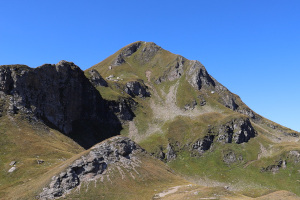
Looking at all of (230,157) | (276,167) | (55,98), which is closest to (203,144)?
(230,157)

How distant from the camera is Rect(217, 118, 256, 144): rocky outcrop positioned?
188 meters

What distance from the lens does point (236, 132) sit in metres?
190

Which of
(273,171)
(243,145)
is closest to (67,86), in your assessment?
(243,145)

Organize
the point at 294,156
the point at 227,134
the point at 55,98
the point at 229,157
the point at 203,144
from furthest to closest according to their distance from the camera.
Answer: the point at 227,134 < the point at 203,144 < the point at 229,157 < the point at 294,156 < the point at 55,98

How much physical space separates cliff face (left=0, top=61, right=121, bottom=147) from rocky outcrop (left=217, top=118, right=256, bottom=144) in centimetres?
8896

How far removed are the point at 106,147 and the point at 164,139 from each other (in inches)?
4567

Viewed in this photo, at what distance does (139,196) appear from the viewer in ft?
230

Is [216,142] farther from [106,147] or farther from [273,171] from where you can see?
[106,147]

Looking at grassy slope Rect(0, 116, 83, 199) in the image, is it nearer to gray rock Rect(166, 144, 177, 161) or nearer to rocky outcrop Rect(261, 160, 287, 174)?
gray rock Rect(166, 144, 177, 161)

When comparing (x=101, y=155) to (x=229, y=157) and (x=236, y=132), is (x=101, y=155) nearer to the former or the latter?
(x=229, y=157)

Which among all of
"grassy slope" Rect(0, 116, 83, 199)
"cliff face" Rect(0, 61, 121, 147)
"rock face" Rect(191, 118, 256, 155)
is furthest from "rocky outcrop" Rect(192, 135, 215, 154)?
"grassy slope" Rect(0, 116, 83, 199)

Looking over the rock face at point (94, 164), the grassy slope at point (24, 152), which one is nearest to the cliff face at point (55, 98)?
the grassy slope at point (24, 152)

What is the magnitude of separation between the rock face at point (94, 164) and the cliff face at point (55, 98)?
62770 mm

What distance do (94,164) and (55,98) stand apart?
9326 centimetres
